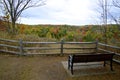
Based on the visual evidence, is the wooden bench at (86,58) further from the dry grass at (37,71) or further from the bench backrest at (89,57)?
the dry grass at (37,71)

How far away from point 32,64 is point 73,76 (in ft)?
8.99

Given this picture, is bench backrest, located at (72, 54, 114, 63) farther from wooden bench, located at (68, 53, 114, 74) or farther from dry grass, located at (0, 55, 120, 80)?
dry grass, located at (0, 55, 120, 80)

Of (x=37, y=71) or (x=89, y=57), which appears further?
(x=37, y=71)

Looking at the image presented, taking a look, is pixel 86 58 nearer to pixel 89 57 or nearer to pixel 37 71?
pixel 89 57

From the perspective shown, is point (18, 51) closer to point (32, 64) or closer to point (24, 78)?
point (32, 64)

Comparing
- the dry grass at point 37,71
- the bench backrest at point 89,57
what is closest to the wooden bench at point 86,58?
the bench backrest at point 89,57

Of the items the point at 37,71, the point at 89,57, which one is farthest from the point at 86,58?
the point at 37,71

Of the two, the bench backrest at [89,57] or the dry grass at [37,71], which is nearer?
the dry grass at [37,71]

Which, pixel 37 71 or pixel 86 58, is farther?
pixel 37 71

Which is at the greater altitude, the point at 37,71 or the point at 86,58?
the point at 86,58

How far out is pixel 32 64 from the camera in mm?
8375

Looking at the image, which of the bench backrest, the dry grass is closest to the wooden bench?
the bench backrest

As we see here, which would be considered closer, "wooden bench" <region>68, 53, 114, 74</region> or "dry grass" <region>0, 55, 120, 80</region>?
"dry grass" <region>0, 55, 120, 80</region>

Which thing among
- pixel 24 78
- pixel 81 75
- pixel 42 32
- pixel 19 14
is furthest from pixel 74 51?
pixel 42 32
